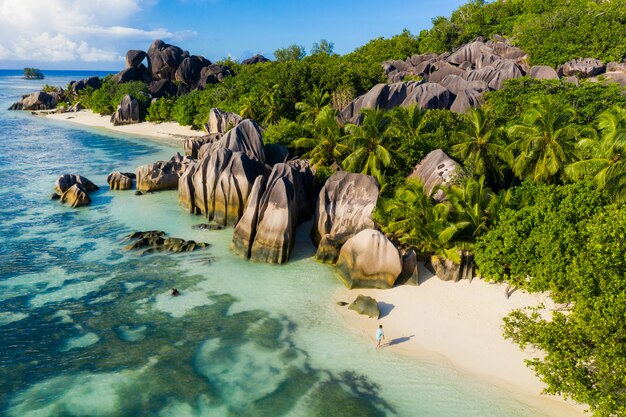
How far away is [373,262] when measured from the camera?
2031 cm

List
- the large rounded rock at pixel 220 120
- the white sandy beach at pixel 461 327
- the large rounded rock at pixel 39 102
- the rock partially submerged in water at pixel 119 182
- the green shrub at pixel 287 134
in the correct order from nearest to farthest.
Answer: the white sandy beach at pixel 461 327 < the green shrub at pixel 287 134 < the rock partially submerged in water at pixel 119 182 < the large rounded rock at pixel 220 120 < the large rounded rock at pixel 39 102

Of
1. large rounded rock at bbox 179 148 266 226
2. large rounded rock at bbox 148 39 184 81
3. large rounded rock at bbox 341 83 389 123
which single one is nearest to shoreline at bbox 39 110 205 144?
large rounded rock at bbox 148 39 184 81

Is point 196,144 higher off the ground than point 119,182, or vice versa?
point 196,144

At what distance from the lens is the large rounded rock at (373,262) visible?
20.2 meters

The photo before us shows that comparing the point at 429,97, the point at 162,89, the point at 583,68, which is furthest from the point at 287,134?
the point at 162,89

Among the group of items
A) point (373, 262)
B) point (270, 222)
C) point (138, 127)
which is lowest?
point (373, 262)

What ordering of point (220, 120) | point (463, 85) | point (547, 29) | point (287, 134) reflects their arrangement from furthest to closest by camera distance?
1. point (547, 29)
2. point (220, 120)
3. point (463, 85)
4. point (287, 134)

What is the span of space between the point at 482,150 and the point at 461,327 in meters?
11.1

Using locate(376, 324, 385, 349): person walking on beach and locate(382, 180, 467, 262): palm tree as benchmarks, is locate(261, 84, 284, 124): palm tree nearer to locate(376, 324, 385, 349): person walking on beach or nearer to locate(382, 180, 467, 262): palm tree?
locate(382, 180, 467, 262): palm tree

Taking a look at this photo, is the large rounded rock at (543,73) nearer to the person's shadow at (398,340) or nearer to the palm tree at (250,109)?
the palm tree at (250,109)

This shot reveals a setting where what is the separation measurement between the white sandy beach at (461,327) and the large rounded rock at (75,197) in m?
23.1

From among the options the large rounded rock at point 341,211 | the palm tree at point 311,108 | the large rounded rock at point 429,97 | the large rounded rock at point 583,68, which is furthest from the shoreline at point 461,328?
the large rounded rock at point 583,68

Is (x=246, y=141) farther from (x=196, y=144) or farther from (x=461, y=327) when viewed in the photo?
(x=461, y=327)

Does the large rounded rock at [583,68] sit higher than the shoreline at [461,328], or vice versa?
the large rounded rock at [583,68]
